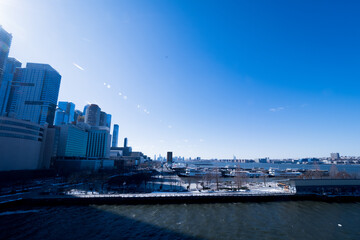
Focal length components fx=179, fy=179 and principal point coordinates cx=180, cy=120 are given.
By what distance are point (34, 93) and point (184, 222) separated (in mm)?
214092

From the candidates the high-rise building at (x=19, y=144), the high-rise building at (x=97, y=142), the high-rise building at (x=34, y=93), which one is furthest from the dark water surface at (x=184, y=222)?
the high-rise building at (x=34, y=93)

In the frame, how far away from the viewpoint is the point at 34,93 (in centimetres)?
17925

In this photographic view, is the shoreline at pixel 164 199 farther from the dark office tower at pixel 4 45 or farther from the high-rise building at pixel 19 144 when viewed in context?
the dark office tower at pixel 4 45

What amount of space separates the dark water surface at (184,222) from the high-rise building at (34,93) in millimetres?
174530

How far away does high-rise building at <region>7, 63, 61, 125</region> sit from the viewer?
6801 inches

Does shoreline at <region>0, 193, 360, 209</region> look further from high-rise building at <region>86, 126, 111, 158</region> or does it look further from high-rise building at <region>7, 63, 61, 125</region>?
high-rise building at <region>7, 63, 61, 125</region>

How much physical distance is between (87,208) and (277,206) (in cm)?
4203

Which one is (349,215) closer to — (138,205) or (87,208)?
(138,205)

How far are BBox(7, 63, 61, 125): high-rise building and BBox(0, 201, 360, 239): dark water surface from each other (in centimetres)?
17453

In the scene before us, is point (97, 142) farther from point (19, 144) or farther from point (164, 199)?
point (164, 199)

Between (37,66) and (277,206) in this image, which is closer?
(277,206)

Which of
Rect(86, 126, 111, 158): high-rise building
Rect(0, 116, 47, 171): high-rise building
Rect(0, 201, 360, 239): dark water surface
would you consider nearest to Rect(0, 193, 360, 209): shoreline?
Rect(0, 201, 360, 239): dark water surface

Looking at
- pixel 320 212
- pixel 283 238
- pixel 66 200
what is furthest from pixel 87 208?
pixel 320 212

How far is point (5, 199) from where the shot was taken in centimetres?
3750
